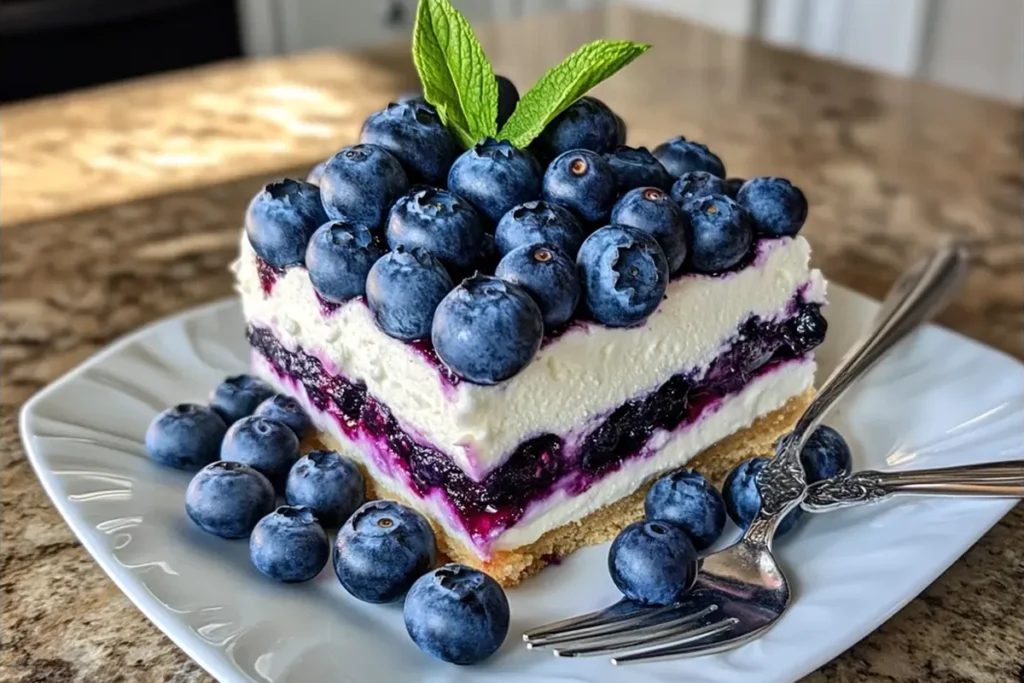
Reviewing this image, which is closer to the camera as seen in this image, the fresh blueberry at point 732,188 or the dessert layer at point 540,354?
the dessert layer at point 540,354

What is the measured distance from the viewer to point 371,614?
110 cm

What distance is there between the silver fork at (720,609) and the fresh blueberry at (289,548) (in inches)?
9.0

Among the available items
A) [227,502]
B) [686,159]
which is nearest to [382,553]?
[227,502]

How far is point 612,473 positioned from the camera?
124cm

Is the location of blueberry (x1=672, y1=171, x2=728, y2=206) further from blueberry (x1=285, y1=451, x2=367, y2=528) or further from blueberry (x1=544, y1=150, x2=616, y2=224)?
blueberry (x1=285, y1=451, x2=367, y2=528)

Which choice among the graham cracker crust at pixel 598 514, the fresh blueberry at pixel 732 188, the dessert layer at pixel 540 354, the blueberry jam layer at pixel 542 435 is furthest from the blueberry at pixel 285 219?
the fresh blueberry at pixel 732 188

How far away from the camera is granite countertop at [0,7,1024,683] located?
42.9 inches

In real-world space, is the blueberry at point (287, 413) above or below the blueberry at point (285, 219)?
below

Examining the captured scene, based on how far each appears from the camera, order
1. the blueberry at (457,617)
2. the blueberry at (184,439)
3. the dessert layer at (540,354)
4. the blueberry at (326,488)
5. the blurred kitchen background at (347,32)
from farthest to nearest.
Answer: the blurred kitchen background at (347,32) → the blueberry at (184,439) → the blueberry at (326,488) → the dessert layer at (540,354) → the blueberry at (457,617)

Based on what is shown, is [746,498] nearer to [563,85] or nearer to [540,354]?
[540,354]

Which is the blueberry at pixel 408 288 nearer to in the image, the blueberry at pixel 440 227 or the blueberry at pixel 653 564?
the blueberry at pixel 440 227

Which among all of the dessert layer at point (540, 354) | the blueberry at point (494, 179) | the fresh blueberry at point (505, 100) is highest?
the fresh blueberry at point (505, 100)

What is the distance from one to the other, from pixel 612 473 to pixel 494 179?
14.0 inches

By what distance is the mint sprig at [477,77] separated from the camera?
124 centimetres
